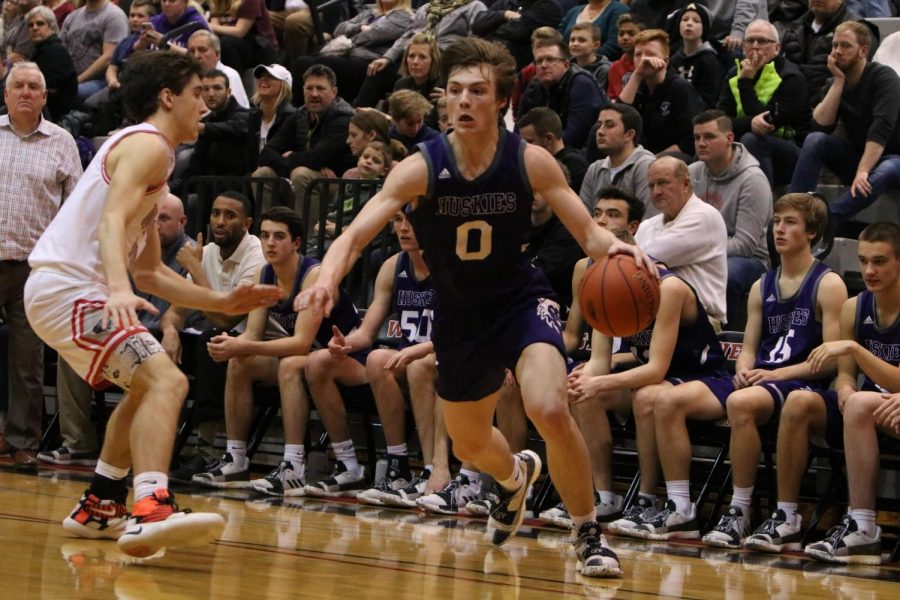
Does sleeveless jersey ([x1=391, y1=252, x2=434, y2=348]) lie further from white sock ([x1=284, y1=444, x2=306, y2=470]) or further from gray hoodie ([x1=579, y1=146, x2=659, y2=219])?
gray hoodie ([x1=579, y1=146, x2=659, y2=219])

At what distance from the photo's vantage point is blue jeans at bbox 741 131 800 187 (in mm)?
8805

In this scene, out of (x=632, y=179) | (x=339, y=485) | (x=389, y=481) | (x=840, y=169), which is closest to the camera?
(x=389, y=481)

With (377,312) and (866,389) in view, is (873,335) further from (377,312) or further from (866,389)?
(377,312)

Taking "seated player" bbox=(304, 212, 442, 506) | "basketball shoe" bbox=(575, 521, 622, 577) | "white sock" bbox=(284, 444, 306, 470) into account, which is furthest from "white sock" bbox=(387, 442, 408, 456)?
"basketball shoe" bbox=(575, 521, 622, 577)

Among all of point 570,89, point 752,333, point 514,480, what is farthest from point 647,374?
point 570,89

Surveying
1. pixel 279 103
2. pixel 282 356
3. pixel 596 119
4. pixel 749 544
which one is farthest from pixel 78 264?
pixel 279 103

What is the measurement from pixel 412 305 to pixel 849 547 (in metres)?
2.99

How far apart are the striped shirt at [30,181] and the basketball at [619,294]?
4.59 metres

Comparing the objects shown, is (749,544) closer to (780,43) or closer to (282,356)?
(282,356)

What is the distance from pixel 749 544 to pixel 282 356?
3040mm

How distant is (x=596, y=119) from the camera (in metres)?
9.51

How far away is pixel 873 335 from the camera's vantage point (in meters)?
6.55

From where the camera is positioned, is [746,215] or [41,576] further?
[746,215]

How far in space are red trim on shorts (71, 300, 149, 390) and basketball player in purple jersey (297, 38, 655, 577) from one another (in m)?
1.07
